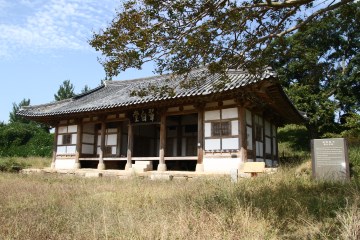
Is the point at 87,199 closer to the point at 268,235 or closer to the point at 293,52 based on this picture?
the point at 268,235

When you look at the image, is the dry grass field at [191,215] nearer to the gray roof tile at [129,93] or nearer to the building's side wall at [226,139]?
the gray roof tile at [129,93]

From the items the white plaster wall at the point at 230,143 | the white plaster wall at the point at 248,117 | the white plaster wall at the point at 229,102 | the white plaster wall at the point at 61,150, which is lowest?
the white plaster wall at the point at 61,150

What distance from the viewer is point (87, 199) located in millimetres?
7594

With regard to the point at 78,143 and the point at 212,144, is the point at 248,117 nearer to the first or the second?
the point at 212,144

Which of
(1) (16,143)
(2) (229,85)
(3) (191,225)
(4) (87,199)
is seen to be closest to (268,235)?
(3) (191,225)

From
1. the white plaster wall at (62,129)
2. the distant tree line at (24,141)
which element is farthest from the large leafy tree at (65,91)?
the white plaster wall at (62,129)

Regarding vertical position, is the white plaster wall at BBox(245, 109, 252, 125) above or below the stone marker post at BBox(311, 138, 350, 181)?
above

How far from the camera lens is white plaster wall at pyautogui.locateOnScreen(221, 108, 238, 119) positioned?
13133 millimetres

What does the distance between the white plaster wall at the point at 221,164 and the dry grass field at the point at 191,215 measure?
458cm

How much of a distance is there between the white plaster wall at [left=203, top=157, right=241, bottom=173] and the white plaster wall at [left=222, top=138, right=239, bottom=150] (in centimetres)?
47

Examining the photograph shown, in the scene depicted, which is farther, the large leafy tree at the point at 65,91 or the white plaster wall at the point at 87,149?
the large leafy tree at the point at 65,91

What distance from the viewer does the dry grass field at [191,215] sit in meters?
4.32

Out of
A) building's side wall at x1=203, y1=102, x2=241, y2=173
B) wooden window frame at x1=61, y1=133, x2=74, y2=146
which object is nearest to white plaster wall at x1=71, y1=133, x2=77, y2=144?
wooden window frame at x1=61, y1=133, x2=74, y2=146

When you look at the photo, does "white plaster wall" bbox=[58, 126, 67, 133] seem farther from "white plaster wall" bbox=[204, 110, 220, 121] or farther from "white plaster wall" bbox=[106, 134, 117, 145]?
"white plaster wall" bbox=[204, 110, 220, 121]
